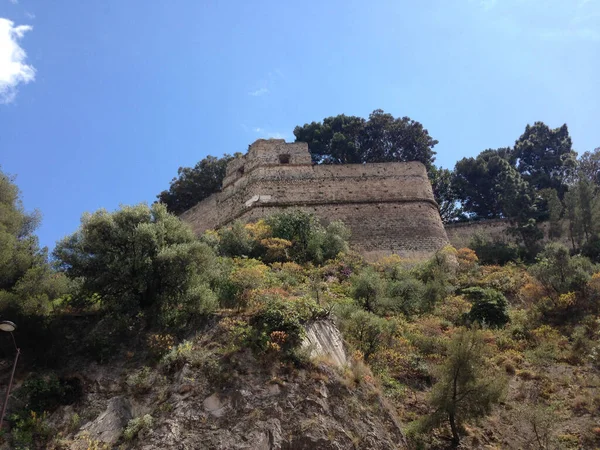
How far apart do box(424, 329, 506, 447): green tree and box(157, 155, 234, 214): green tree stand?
2261 cm

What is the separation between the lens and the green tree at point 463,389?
886cm

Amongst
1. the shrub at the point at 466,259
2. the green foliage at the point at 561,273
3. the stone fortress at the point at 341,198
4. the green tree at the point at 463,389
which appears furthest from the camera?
the stone fortress at the point at 341,198

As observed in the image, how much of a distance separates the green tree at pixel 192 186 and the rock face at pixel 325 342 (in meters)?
20.6

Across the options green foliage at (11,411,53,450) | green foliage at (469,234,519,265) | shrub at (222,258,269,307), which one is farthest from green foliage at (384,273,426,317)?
green foliage at (11,411,53,450)

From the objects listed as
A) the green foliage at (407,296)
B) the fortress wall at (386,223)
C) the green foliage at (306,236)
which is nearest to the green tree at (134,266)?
the green foliage at (407,296)

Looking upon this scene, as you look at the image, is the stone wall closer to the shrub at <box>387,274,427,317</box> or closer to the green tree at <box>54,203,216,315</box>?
the shrub at <box>387,274,427,317</box>

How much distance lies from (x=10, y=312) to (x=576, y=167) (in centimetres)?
2765

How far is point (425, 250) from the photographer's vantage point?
2116 centimetres

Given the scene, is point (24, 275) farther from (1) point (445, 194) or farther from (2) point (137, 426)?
(1) point (445, 194)

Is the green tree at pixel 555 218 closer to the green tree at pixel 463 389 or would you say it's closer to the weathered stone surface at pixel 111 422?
the green tree at pixel 463 389

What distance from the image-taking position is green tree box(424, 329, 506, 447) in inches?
349


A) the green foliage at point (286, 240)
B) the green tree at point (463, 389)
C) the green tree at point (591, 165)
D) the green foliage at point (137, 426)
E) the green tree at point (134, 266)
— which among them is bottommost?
the green tree at point (463, 389)

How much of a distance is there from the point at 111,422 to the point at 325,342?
12.5 ft

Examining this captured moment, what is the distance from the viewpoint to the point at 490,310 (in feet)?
45.5
